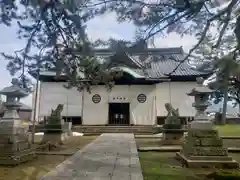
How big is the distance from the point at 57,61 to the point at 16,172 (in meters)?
2.84

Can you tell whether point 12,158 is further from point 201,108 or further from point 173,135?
point 173,135

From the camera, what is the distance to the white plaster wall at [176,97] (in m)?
19.9

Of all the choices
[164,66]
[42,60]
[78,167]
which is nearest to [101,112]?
[164,66]

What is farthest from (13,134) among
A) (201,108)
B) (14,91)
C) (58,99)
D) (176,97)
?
(176,97)

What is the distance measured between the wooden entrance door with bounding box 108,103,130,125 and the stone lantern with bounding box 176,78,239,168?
1352 cm

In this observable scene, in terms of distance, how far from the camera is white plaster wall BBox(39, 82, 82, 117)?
20.1 m

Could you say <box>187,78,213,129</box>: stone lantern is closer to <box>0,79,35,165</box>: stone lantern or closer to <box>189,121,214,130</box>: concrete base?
<box>189,121,214,130</box>: concrete base

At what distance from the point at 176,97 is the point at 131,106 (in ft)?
12.0

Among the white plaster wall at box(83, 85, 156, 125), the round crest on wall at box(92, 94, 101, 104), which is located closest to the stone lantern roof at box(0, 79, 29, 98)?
the white plaster wall at box(83, 85, 156, 125)

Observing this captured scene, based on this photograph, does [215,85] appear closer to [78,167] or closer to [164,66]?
[78,167]

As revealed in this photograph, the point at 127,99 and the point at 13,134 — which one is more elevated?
the point at 127,99

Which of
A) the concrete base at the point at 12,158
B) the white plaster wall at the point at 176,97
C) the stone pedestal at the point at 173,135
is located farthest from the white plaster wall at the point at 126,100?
the concrete base at the point at 12,158

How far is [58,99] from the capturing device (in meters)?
20.2

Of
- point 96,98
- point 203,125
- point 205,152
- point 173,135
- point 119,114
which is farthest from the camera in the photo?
point 119,114
